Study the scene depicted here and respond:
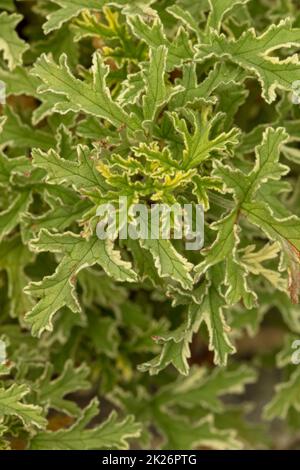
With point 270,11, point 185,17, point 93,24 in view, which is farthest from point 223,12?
point 270,11

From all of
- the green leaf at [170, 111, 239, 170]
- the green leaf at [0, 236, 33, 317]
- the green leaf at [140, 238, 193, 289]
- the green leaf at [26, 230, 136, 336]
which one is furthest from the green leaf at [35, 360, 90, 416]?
the green leaf at [170, 111, 239, 170]

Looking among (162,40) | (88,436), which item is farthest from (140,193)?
(88,436)

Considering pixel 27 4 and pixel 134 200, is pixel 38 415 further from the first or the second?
pixel 27 4

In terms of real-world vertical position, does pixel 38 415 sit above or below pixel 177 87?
below

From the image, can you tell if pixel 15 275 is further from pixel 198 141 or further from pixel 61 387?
pixel 198 141

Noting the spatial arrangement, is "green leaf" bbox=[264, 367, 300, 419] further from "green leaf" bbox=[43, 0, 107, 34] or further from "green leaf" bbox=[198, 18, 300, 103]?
"green leaf" bbox=[43, 0, 107, 34]

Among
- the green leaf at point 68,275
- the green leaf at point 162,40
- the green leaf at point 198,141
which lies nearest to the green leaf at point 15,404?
the green leaf at point 68,275

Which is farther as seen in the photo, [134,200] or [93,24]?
[93,24]

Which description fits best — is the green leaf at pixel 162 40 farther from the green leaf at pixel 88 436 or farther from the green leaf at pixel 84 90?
the green leaf at pixel 88 436
